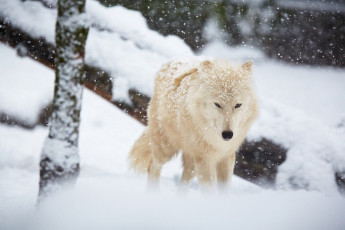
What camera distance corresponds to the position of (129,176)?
4.89 m

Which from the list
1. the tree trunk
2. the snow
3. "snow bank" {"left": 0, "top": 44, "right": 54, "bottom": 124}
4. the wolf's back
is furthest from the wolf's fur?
"snow bank" {"left": 0, "top": 44, "right": 54, "bottom": 124}

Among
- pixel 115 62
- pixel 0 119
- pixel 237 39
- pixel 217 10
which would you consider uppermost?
pixel 217 10

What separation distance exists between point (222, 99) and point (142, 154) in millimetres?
1818

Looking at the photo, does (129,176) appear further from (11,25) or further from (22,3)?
(22,3)

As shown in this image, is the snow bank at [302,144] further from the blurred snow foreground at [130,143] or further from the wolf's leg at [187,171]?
the wolf's leg at [187,171]

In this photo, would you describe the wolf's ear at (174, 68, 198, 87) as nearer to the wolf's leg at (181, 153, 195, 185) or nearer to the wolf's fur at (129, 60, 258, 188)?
the wolf's fur at (129, 60, 258, 188)

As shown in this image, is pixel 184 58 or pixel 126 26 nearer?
pixel 184 58

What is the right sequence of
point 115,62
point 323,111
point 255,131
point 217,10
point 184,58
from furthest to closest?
point 217,10 → point 323,111 → point 115,62 → point 255,131 → point 184,58

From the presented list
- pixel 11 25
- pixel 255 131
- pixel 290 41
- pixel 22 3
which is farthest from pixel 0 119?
pixel 290 41

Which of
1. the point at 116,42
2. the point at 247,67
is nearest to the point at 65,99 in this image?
the point at 247,67

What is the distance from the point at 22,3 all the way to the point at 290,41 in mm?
6432

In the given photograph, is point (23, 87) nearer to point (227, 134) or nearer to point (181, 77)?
point (181, 77)

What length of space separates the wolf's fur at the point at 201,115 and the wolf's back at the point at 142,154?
0.30 m

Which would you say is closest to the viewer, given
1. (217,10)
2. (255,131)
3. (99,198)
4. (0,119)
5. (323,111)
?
(99,198)
